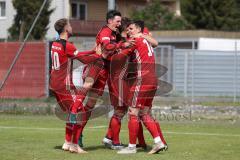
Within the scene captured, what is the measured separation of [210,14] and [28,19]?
21.2 metres

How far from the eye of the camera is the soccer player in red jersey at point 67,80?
39.8 ft

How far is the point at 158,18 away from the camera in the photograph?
6297 cm

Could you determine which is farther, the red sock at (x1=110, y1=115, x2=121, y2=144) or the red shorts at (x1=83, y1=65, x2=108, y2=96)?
the red sock at (x1=110, y1=115, x2=121, y2=144)

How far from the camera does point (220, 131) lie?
16.9 metres

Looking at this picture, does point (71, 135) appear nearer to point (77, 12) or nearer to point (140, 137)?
point (140, 137)

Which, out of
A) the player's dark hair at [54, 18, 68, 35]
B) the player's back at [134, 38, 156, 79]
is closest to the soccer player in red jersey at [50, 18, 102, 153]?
the player's dark hair at [54, 18, 68, 35]

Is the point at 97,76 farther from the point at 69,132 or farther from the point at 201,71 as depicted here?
the point at 201,71

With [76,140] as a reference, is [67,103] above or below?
above

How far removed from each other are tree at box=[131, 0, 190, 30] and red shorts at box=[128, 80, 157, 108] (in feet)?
161

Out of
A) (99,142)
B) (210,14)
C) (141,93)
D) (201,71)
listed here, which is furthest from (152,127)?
(210,14)

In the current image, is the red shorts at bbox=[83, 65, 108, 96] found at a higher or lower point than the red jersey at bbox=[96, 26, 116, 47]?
lower

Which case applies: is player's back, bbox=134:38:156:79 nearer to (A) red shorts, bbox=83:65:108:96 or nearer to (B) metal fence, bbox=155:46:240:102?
(A) red shorts, bbox=83:65:108:96

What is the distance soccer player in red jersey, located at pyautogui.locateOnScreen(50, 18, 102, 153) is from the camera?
1213 centimetres

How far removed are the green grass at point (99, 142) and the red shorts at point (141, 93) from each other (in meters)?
0.83
